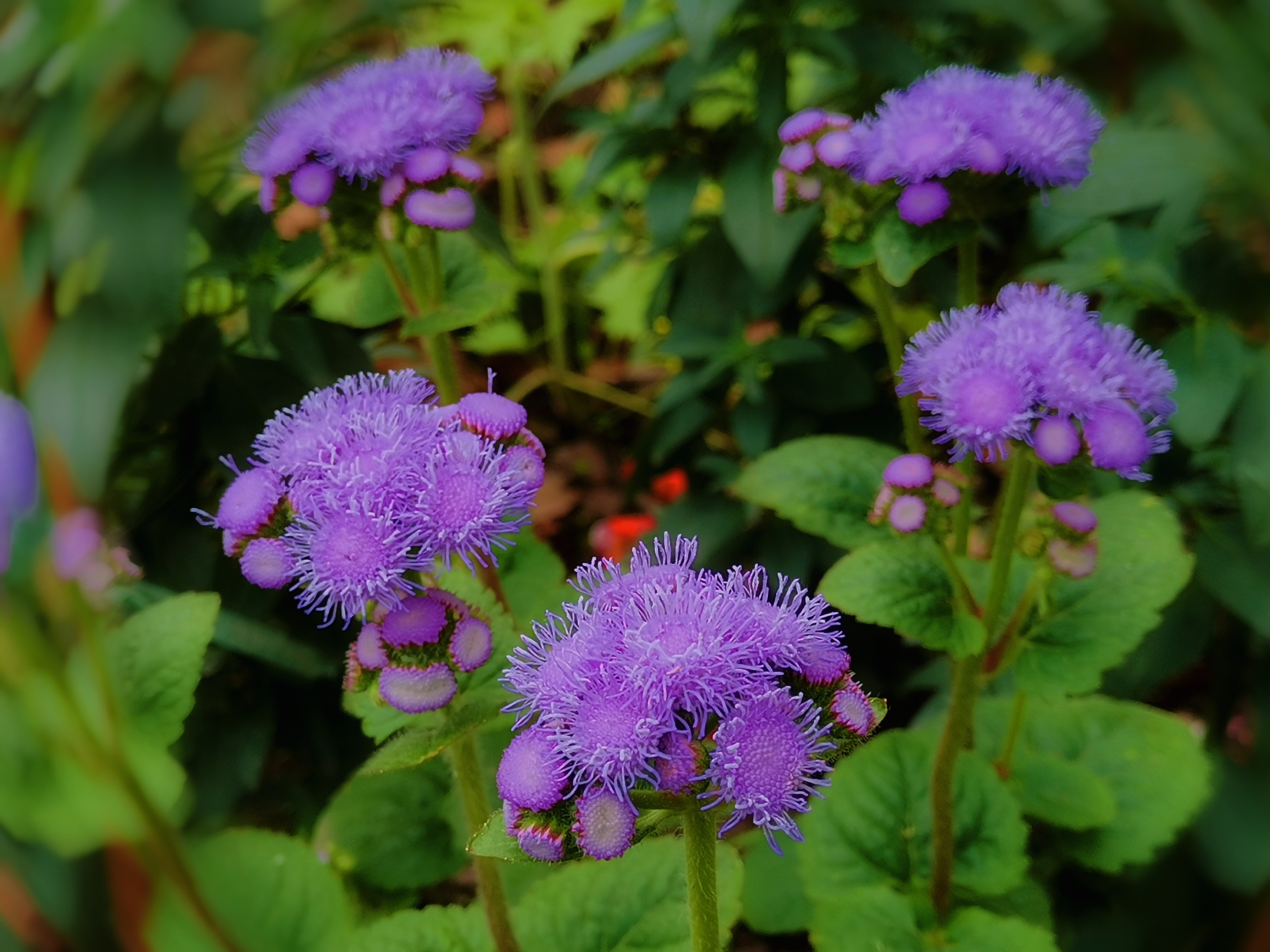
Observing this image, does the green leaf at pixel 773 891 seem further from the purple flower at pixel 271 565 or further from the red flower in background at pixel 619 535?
the purple flower at pixel 271 565

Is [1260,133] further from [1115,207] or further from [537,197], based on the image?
[537,197]

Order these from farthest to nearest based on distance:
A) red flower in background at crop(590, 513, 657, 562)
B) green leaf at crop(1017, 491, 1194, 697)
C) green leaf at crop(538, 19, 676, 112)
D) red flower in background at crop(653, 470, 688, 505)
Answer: red flower in background at crop(653, 470, 688, 505) → red flower in background at crop(590, 513, 657, 562) → green leaf at crop(538, 19, 676, 112) → green leaf at crop(1017, 491, 1194, 697)

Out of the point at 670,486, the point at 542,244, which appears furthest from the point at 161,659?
the point at 542,244

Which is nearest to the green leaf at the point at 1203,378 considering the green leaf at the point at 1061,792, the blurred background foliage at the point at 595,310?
the blurred background foliage at the point at 595,310

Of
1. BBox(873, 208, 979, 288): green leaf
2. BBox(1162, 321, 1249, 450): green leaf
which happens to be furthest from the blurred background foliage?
BBox(873, 208, 979, 288): green leaf

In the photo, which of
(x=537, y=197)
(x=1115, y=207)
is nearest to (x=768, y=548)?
(x=1115, y=207)

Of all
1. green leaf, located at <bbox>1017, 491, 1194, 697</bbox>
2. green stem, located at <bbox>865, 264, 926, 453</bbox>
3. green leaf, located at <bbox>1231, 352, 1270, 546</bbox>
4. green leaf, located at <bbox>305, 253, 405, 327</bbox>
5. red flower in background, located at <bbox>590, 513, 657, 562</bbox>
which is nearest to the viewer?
green leaf, located at <bbox>1231, 352, 1270, 546</bbox>

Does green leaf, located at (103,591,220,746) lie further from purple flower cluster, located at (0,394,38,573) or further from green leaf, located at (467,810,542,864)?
green leaf, located at (467,810,542,864)
